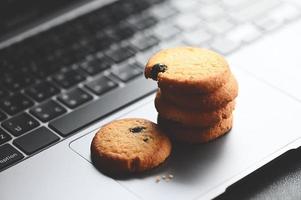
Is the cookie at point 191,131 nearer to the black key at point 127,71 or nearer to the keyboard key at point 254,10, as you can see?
the black key at point 127,71

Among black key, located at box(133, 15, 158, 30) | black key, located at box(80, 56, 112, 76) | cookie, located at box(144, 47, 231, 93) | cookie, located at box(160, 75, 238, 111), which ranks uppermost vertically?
cookie, located at box(144, 47, 231, 93)

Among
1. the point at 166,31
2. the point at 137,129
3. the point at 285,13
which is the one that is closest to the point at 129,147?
the point at 137,129

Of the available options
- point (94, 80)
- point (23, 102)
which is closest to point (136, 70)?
point (94, 80)

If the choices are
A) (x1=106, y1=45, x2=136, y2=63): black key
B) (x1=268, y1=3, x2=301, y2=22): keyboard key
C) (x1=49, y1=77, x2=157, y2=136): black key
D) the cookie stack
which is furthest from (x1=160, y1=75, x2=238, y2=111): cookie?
(x1=268, y1=3, x2=301, y2=22): keyboard key

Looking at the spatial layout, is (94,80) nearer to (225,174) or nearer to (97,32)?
(97,32)

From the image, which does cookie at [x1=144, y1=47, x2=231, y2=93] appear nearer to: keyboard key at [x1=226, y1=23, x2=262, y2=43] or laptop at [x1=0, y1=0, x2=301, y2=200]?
laptop at [x1=0, y1=0, x2=301, y2=200]

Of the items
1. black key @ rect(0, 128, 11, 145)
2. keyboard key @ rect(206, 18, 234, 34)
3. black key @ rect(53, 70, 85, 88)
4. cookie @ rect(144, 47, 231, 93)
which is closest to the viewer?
cookie @ rect(144, 47, 231, 93)

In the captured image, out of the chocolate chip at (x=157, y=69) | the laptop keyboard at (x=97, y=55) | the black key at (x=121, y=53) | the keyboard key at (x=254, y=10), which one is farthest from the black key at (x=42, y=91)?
the keyboard key at (x=254, y=10)
